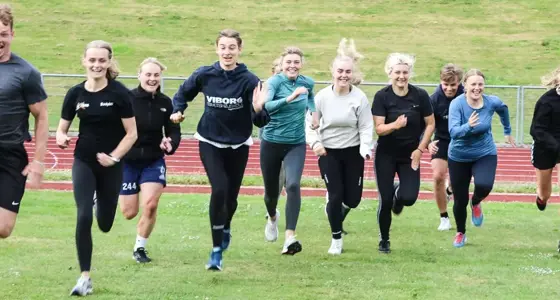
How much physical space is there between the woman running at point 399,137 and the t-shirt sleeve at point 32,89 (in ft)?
13.2

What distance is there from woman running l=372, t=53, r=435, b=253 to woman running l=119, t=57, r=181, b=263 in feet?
7.22

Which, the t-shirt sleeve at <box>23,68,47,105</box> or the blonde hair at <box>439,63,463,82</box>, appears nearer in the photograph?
the t-shirt sleeve at <box>23,68,47,105</box>

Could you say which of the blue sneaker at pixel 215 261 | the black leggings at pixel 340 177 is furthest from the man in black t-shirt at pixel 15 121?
Result: the black leggings at pixel 340 177

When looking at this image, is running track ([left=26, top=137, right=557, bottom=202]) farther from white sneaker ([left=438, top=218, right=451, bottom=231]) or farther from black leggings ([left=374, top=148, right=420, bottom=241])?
black leggings ([left=374, top=148, right=420, bottom=241])

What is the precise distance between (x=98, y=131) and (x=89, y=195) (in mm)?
541

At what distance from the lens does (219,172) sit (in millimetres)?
9273

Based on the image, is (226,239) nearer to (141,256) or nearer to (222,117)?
(141,256)

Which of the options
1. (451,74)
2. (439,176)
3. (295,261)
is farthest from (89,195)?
(439,176)

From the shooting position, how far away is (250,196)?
16156 mm

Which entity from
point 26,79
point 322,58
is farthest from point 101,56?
point 322,58

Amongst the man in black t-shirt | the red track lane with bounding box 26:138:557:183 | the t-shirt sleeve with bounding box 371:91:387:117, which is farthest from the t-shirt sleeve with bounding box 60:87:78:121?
the red track lane with bounding box 26:138:557:183

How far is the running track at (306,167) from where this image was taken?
16797mm

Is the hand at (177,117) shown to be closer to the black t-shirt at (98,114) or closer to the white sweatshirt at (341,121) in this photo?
the black t-shirt at (98,114)

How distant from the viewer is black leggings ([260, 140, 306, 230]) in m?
10.3
